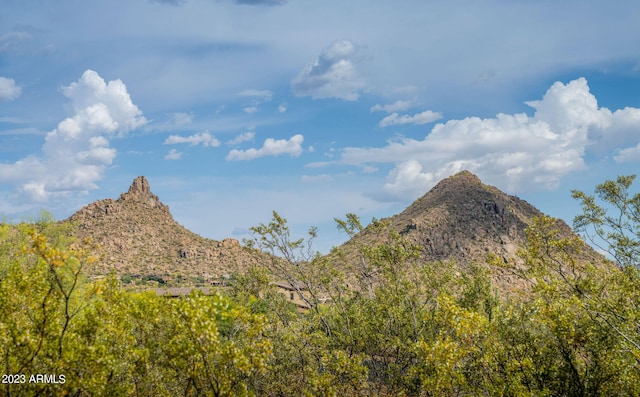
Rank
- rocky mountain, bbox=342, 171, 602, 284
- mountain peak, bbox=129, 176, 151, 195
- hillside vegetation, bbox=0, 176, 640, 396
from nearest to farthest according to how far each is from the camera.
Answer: hillside vegetation, bbox=0, 176, 640, 396 → rocky mountain, bbox=342, 171, 602, 284 → mountain peak, bbox=129, 176, 151, 195

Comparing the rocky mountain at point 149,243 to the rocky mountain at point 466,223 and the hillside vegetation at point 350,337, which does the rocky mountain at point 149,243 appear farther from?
the hillside vegetation at point 350,337

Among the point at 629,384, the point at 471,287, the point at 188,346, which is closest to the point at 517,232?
the point at 471,287

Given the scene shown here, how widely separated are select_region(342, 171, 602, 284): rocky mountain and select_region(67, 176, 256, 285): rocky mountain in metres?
50.2

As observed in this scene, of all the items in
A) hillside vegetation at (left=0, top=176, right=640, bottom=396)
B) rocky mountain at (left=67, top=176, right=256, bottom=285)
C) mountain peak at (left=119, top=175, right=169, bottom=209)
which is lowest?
hillside vegetation at (left=0, top=176, right=640, bottom=396)

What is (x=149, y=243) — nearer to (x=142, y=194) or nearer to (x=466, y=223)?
(x=142, y=194)

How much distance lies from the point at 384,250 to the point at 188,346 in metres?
19.1

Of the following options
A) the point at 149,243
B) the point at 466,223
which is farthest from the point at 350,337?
the point at 149,243

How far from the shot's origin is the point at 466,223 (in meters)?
149

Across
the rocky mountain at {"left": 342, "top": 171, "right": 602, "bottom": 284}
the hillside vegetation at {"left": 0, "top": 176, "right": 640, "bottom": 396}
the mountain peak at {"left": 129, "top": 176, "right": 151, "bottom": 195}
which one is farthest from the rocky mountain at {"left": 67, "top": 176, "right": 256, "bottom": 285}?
the hillside vegetation at {"left": 0, "top": 176, "right": 640, "bottom": 396}

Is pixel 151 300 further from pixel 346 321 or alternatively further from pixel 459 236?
pixel 459 236

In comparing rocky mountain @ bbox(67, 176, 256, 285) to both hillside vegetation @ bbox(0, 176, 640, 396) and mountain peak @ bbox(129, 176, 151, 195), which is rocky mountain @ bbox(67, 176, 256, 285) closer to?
mountain peak @ bbox(129, 176, 151, 195)

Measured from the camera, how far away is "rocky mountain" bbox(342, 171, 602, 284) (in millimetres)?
133125

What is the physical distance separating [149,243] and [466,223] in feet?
356

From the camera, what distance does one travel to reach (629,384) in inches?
723
